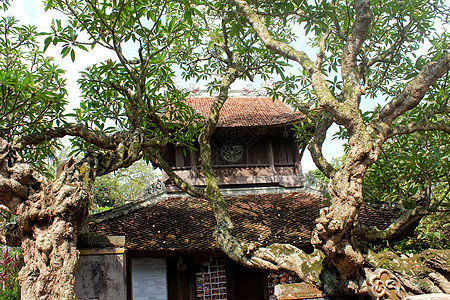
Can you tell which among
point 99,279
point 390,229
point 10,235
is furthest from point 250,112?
point 10,235

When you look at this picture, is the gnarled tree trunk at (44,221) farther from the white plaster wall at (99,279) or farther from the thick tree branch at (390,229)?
the thick tree branch at (390,229)

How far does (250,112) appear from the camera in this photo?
1312cm

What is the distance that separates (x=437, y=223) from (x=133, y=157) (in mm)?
7439

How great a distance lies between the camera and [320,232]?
473 cm

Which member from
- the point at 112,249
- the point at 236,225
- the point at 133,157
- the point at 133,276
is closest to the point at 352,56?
the point at 133,157

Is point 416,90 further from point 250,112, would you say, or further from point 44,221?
point 250,112

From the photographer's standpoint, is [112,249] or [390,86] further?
[390,86]

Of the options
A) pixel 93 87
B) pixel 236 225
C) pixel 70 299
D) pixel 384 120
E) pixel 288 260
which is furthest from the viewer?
pixel 236 225

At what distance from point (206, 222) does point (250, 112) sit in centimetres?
474

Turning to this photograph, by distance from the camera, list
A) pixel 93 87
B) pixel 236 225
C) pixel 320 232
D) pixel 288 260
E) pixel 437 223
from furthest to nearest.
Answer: pixel 236 225
pixel 437 223
pixel 93 87
pixel 288 260
pixel 320 232

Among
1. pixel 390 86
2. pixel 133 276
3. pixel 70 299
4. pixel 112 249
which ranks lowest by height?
pixel 133 276

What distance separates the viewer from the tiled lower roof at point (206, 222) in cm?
891

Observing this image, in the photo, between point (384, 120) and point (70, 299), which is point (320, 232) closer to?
point (384, 120)

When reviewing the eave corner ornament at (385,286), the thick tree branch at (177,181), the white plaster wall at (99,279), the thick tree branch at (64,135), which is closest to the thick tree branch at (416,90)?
the eave corner ornament at (385,286)
